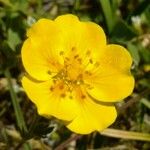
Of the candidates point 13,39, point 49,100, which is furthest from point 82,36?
point 13,39

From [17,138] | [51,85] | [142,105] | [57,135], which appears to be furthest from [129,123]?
[51,85]

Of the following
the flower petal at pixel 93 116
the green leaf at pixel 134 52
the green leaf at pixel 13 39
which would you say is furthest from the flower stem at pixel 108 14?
the flower petal at pixel 93 116

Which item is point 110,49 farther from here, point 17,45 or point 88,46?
point 17,45

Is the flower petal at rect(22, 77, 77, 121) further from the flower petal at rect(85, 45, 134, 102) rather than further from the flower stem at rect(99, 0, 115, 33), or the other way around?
the flower stem at rect(99, 0, 115, 33)

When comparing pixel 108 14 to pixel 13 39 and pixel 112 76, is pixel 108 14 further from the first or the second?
pixel 112 76

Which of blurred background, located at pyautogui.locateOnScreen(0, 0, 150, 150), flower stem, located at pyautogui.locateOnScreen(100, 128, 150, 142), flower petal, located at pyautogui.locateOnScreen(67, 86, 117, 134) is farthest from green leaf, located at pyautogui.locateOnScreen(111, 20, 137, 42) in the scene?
flower petal, located at pyautogui.locateOnScreen(67, 86, 117, 134)

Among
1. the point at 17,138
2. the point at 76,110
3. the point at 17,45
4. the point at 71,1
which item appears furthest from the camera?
the point at 71,1

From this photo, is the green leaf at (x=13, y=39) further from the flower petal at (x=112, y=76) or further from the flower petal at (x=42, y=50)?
the flower petal at (x=112, y=76)
